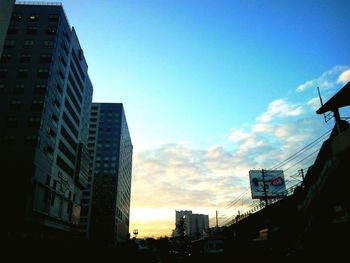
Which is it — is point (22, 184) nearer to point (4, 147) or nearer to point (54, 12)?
point (4, 147)

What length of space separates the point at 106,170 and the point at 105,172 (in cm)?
103

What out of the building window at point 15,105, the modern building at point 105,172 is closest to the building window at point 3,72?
the building window at point 15,105

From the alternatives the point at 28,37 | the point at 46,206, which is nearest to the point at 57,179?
the point at 46,206

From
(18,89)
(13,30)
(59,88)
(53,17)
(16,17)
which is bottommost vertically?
(18,89)

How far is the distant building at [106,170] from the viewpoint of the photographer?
423ft

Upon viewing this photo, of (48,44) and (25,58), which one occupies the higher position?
(48,44)

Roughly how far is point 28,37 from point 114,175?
3415 inches

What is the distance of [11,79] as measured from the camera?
60500mm

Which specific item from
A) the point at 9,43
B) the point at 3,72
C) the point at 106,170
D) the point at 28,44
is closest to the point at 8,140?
the point at 3,72

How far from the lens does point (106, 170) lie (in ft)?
467

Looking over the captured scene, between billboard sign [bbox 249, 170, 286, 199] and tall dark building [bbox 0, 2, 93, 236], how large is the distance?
127ft

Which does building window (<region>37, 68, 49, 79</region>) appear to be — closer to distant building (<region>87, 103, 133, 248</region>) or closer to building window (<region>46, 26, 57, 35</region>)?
building window (<region>46, 26, 57, 35</region>)

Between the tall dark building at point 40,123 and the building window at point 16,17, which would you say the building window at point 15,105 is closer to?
the tall dark building at point 40,123

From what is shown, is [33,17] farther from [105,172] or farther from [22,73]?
[105,172]
